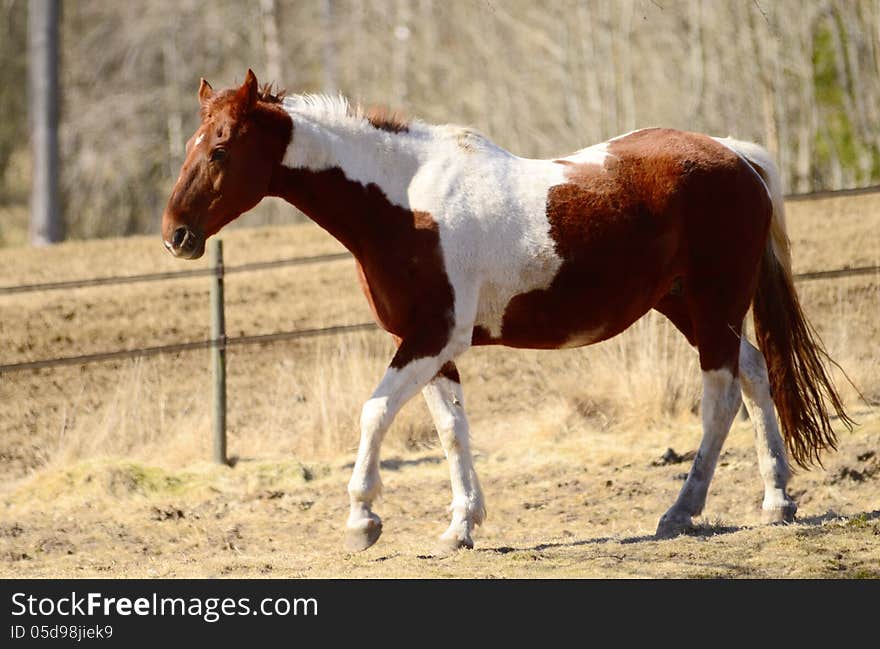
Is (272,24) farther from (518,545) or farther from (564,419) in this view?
(518,545)

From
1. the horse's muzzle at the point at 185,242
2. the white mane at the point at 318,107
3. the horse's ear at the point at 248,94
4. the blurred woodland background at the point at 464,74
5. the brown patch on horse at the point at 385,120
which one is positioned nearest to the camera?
the horse's muzzle at the point at 185,242

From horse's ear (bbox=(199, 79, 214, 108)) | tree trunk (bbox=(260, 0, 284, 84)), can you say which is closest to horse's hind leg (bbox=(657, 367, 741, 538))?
horse's ear (bbox=(199, 79, 214, 108))

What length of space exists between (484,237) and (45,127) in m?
14.6

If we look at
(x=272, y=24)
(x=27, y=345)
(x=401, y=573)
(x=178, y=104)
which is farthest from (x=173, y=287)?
(x=178, y=104)

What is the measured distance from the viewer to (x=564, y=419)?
961cm

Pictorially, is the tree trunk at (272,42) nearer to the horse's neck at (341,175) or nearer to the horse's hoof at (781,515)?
the horse's neck at (341,175)

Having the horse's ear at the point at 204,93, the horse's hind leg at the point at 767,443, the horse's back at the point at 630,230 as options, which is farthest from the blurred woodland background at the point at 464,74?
the horse's ear at the point at 204,93

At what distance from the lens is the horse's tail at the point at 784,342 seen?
6879 millimetres

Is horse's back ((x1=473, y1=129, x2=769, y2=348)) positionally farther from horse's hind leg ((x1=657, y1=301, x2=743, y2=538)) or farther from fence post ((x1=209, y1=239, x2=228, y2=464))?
fence post ((x1=209, y1=239, x2=228, y2=464))

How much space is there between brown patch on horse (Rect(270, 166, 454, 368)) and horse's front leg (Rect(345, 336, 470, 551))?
0.04 feet

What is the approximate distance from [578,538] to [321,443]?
2.89 metres

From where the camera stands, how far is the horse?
5.88 metres

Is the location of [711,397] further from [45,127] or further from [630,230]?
[45,127]

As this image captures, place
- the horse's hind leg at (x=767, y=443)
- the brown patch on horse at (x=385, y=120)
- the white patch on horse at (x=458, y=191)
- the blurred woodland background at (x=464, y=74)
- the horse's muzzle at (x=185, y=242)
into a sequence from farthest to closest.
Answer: the blurred woodland background at (x=464, y=74)
the horse's hind leg at (x=767, y=443)
the brown patch on horse at (x=385, y=120)
the white patch on horse at (x=458, y=191)
the horse's muzzle at (x=185, y=242)
